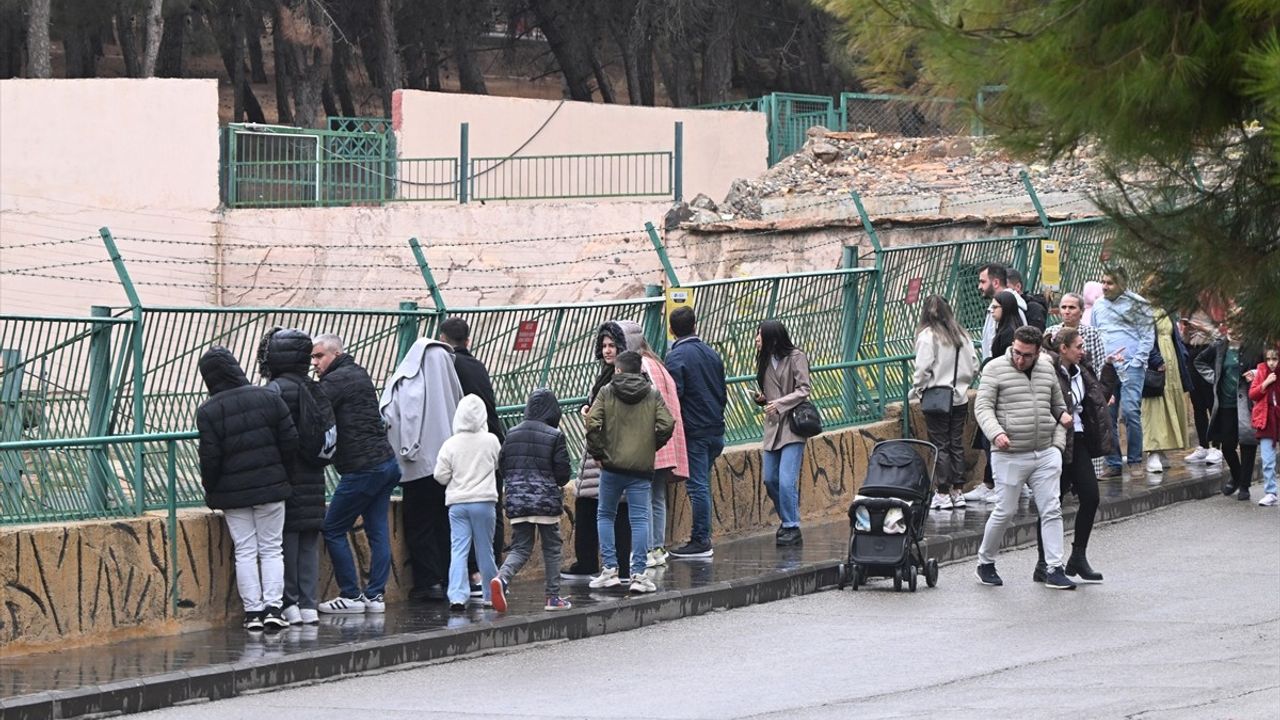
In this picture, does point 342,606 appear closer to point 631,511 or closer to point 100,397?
point 100,397

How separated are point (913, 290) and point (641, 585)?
6.25m

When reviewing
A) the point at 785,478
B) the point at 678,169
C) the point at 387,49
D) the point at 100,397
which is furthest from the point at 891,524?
the point at 387,49

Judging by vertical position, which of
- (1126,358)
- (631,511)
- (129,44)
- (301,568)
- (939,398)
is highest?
(129,44)

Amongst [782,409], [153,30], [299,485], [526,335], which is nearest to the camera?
[299,485]

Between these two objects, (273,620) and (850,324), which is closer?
(273,620)

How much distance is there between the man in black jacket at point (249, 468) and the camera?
10.2 meters

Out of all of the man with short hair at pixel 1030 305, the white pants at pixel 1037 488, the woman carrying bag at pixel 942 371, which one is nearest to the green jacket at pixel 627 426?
the white pants at pixel 1037 488

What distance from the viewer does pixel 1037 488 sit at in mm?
12336

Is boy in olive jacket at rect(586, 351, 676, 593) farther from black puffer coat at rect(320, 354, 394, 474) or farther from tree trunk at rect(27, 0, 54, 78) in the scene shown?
tree trunk at rect(27, 0, 54, 78)

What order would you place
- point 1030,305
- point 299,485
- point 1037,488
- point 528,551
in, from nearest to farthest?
1. point 299,485
2. point 528,551
3. point 1037,488
4. point 1030,305

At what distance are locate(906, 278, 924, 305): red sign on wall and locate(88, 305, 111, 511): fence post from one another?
845 centimetres

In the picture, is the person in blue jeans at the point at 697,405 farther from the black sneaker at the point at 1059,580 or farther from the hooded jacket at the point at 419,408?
the black sneaker at the point at 1059,580

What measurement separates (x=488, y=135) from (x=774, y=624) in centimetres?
2302

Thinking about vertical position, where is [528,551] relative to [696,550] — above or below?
above
